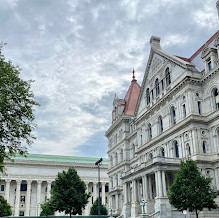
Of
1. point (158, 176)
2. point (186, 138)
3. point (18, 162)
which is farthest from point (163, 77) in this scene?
point (18, 162)

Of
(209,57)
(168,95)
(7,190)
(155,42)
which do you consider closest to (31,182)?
(7,190)

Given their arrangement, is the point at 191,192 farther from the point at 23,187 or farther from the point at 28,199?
the point at 23,187

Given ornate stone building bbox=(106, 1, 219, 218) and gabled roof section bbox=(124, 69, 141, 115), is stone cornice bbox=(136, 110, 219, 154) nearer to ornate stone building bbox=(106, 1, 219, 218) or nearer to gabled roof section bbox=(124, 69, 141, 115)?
ornate stone building bbox=(106, 1, 219, 218)

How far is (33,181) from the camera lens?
96875 millimetres

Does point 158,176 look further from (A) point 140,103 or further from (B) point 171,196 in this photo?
(A) point 140,103

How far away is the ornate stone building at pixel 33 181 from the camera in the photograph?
93.3 meters

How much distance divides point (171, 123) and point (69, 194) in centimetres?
1959

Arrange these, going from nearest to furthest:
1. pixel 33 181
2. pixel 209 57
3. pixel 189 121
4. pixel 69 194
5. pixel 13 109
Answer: pixel 13 109 < pixel 189 121 < pixel 209 57 < pixel 69 194 < pixel 33 181

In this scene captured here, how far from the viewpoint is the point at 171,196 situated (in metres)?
32.7

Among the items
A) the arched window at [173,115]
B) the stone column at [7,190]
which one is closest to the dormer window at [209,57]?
the arched window at [173,115]

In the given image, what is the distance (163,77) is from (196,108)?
8.99 meters

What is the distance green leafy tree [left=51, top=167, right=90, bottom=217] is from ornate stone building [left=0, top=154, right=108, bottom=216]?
4278 cm

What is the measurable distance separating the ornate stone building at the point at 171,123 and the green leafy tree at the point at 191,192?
4505 mm

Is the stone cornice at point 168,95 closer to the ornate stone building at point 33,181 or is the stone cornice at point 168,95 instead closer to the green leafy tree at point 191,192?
the green leafy tree at point 191,192
